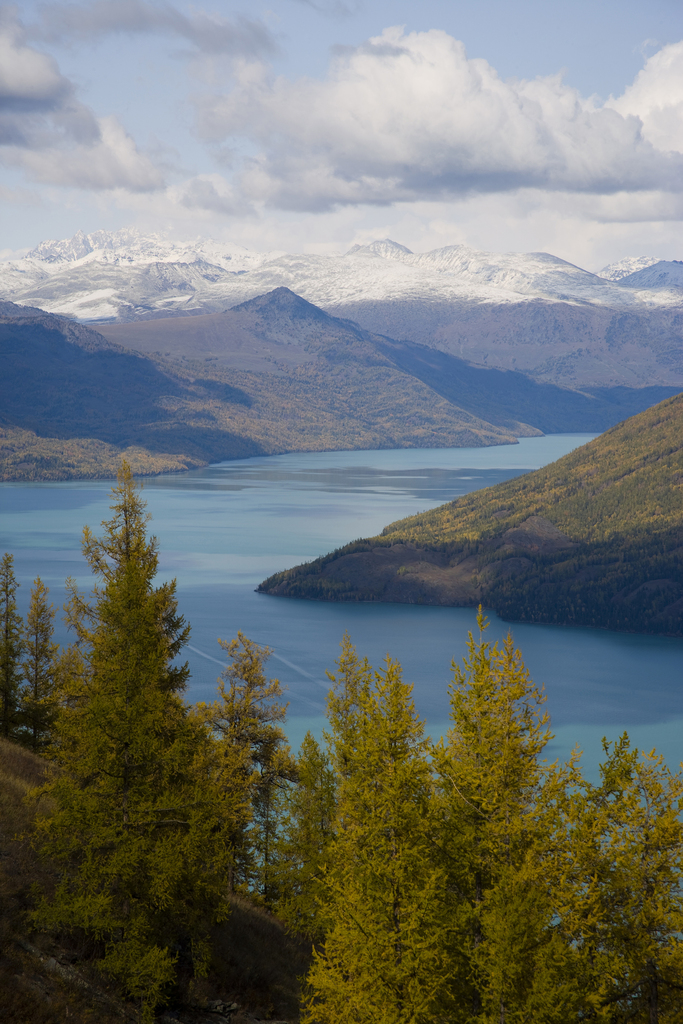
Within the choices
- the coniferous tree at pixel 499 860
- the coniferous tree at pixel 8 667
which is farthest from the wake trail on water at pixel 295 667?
the coniferous tree at pixel 499 860

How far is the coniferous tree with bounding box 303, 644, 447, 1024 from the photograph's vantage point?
806 inches

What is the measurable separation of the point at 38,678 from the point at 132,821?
1235 inches

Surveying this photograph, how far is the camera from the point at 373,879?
2158 centimetres

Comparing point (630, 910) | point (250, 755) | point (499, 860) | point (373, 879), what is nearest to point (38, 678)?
point (250, 755)

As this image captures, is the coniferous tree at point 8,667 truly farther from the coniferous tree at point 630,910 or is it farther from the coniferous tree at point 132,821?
the coniferous tree at point 630,910

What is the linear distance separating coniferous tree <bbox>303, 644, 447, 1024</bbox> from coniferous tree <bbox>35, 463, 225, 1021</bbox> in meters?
3.60

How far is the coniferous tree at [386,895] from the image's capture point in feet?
67.2

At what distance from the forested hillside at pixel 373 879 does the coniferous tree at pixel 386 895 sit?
0.06 metres

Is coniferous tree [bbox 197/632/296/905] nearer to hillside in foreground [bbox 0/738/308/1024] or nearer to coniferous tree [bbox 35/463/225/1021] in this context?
hillside in foreground [bbox 0/738/308/1024]

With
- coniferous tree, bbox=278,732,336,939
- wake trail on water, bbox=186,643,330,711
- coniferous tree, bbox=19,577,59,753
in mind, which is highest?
coniferous tree, bbox=19,577,59,753

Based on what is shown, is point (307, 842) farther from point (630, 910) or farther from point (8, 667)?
point (8, 667)

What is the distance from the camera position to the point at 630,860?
77.8ft

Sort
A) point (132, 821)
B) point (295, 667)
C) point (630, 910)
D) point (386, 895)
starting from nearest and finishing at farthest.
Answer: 1. point (386, 895)
2. point (132, 821)
3. point (630, 910)
4. point (295, 667)

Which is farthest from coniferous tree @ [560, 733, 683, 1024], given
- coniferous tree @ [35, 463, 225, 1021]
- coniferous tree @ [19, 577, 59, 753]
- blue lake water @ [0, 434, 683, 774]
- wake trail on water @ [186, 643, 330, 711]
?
wake trail on water @ [186, 643, 330, 711]
